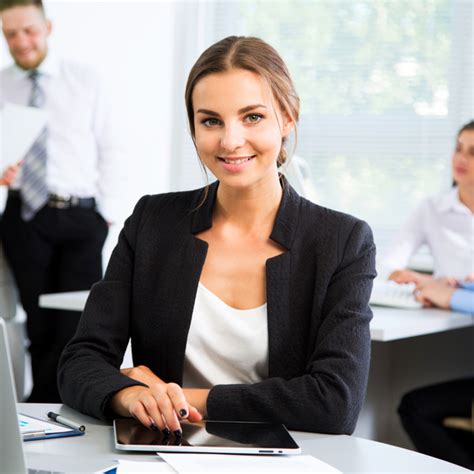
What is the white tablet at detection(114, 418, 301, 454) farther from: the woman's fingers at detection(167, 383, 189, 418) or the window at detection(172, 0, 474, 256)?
the window at detection(172, 0, 474, 256)

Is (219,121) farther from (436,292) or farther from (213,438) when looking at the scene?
(436,292)

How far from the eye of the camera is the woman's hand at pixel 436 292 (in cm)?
267

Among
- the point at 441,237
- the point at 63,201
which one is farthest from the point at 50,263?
the point at 441,237

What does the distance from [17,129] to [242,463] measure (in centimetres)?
274

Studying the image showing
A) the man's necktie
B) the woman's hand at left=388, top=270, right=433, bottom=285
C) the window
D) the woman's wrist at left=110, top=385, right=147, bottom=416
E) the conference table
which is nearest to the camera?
the woman's wrist at left=110, top=385, right=147, bottom=416

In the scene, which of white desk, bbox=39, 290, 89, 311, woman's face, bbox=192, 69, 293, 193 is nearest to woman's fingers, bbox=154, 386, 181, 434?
woman's face, bbox=192, 69, 293, 193

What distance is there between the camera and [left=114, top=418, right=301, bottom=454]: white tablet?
47.2 inches

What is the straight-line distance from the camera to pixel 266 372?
5.32ft

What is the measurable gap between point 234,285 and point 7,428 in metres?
0.72

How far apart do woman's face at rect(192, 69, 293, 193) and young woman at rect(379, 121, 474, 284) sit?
1624mm

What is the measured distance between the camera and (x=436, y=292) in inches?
106

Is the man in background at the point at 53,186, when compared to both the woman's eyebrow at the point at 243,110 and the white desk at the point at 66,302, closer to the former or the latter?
the white desk at the point at 66,302

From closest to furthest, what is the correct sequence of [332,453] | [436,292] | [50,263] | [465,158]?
1. [332,453]
2. [436,292]
3. [465,158]
4. [50,263]

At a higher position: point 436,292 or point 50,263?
point 436,292
